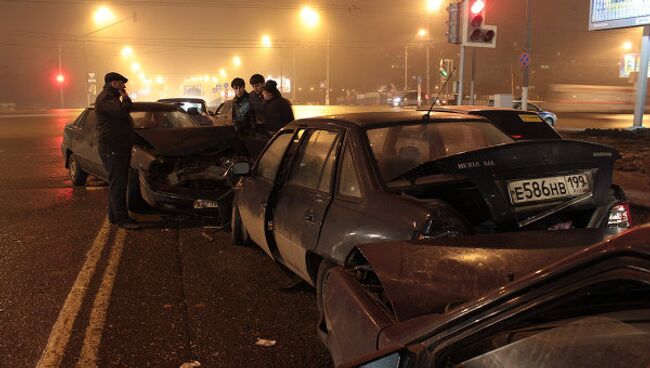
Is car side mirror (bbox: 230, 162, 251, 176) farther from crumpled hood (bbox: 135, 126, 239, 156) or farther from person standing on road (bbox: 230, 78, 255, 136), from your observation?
person standing on road (bbox: 230, 78, 255, 136)

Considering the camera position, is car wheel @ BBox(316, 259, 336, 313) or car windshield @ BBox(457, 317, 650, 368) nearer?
car windshield @ BBox(457, 317, 650, 368)

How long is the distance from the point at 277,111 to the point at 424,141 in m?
4.30

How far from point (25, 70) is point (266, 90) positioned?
87.5 m

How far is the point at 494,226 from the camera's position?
3.38m

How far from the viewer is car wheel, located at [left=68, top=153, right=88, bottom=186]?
9711 millimetres

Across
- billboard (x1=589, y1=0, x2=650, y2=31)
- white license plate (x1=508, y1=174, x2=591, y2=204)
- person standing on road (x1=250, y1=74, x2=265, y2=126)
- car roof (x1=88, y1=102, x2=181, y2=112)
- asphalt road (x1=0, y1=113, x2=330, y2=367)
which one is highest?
billboard (x1=589, y1=0, x2=650, y2=31)

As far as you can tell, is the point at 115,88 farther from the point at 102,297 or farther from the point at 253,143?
the point at 102,297

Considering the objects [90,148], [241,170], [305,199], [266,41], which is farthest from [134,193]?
[266,41]

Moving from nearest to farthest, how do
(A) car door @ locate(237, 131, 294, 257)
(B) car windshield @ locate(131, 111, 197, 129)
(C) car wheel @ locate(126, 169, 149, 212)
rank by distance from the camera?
1. (A) car door @ locate(237, 131, 294, 257)
2. (C) car wheel @ locate(126, 169, 149, 212)
3. (B) car windshield @ locate(131, 111, 197, 129)

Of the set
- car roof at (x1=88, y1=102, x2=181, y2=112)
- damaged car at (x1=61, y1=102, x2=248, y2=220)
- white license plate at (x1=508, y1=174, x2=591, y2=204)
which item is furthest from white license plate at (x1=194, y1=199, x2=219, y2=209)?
white license plate at (x1=508, y1=174, x2=591, y2=204)

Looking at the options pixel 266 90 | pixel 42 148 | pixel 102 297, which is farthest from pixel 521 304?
pixel 42 148

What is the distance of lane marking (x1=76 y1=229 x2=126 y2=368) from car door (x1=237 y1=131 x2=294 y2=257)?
1.30m

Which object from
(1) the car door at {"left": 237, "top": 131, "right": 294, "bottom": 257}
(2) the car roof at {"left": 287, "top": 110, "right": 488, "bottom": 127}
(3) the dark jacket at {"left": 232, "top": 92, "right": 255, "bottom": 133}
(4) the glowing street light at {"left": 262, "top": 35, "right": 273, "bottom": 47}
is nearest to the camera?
(2) the car roof at {"left": 287, "top": 110, "right": 488, "bottom": 127}

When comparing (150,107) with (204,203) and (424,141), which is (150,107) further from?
(424,141)
